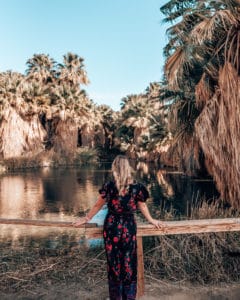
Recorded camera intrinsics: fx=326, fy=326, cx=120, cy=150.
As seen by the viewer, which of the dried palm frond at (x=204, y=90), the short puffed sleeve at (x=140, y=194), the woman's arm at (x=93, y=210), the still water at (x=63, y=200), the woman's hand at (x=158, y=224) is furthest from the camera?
the dried palm frond at (x=204, y=90)

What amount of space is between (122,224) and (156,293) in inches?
56.3

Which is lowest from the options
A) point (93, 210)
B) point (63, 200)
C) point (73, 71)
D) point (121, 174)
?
point (63, 200)

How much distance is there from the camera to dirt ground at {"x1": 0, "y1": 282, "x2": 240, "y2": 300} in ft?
14.2

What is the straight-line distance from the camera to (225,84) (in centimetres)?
1058

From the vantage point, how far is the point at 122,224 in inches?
144

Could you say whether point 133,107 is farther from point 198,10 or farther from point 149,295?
point 149,295

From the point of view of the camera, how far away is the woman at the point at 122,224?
11.7 feet

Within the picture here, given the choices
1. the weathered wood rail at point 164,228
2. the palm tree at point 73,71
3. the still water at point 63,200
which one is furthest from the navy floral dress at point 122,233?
the palm tree at point 73,71

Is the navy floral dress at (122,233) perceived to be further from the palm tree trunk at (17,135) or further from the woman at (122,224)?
the palm tree trunk at (17,135)

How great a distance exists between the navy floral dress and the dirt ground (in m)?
0.72

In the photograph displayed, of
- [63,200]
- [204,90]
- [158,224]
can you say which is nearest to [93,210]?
[158,224]

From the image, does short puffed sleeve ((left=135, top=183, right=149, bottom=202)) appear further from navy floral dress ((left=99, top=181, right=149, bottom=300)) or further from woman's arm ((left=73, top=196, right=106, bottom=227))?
woman's arm ((left=73, top=196, right=106, bottom=227))

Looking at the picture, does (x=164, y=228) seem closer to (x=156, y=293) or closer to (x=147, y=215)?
(x=147, y=215)

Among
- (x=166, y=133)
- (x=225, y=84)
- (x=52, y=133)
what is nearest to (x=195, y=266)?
(x=225, y=84)
